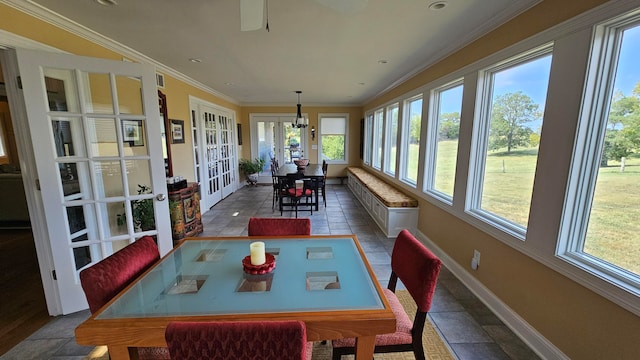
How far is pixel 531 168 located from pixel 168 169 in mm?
4399

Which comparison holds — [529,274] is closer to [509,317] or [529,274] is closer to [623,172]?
[509,317]

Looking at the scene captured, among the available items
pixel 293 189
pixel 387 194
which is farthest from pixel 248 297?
pixel 293 189

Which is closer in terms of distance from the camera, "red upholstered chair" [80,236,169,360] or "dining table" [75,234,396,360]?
"dining table" [75,234,396,360]

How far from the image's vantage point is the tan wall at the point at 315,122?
7.64m

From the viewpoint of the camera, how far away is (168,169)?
12.7ft

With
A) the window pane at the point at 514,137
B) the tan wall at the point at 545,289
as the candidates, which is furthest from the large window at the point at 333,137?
the window pane at the point at 514,137

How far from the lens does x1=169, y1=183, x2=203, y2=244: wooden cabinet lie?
3.38 m

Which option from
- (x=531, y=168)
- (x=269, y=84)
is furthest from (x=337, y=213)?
(x=531, y=168)

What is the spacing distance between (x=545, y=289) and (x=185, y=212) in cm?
390

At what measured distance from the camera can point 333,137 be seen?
7.93 meters

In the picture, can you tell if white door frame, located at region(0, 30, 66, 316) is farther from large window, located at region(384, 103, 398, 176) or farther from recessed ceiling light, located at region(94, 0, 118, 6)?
large window, located at region(384, 103, 398, 176)

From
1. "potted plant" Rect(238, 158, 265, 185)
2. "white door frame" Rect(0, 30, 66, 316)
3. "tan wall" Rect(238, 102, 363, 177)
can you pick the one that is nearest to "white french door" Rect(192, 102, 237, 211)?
"potted plant" Rect(238, 158, 265, 185)

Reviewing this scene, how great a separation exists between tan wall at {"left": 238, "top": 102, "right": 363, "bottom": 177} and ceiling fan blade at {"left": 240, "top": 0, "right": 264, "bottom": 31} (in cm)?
610

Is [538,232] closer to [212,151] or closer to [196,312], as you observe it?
[196,312]
